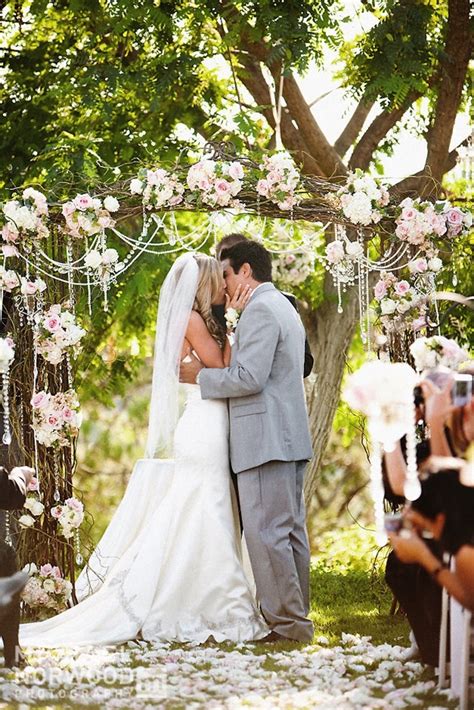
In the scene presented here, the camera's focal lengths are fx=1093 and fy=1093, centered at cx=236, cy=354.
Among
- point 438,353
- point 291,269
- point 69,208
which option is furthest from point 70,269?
point 291,269

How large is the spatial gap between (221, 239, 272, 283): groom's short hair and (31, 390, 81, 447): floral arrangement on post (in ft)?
3.95

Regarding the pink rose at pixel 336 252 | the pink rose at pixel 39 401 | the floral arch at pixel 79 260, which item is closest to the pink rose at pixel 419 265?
the floral arch at pixel 79 260

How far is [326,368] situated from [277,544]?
10.6ft

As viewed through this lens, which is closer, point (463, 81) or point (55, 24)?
point (463, 81)

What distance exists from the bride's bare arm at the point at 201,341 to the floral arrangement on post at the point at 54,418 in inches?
31.9

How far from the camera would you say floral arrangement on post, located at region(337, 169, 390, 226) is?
19.7 feet

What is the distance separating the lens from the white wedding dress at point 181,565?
212 inches

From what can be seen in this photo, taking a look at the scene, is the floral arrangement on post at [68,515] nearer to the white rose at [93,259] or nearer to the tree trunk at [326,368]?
the white rose at [93,259]

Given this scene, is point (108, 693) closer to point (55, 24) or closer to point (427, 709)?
point (427, 709)

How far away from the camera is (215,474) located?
5617 mm

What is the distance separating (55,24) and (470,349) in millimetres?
4055

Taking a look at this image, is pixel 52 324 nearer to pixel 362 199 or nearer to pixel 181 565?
pixel 181 565

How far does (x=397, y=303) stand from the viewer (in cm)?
630

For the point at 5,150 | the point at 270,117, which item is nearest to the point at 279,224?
the point at 270,117
